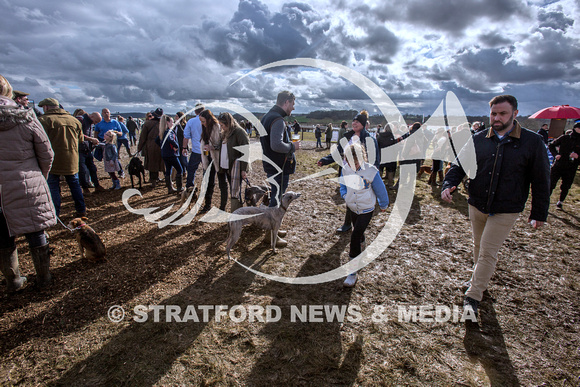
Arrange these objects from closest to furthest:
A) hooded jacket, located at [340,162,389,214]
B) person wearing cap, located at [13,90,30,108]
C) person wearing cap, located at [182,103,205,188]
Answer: hooded jacket, located at [340,162,389,214], person wearing cap, located at [13,90,30,108], person wearing cap, located at [182,103,205,188]

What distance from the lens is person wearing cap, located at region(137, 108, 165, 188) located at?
25.0ft

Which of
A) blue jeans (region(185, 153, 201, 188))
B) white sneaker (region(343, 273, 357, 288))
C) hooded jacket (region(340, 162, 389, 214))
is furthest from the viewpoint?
blue jeans (region(185, 153, 201, 188))

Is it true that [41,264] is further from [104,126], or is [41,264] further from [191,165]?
[104,126]

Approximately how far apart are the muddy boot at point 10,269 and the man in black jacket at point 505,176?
6.01m

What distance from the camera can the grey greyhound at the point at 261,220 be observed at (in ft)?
14.4

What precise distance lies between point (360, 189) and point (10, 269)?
4.75 m

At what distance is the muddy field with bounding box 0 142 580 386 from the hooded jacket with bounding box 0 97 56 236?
109 cm

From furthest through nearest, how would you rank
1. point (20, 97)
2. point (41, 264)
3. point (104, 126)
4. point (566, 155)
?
point (104, 126)
point (566, 155)
point (20, 97)
point (41, 264)

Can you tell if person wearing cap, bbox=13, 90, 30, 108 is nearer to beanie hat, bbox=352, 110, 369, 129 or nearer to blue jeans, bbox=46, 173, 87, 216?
blue jeans, bbox=46, 173, 87, 216

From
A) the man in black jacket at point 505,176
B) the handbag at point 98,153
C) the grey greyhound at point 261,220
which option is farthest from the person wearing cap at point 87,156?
the man in black jacket at point 505,176

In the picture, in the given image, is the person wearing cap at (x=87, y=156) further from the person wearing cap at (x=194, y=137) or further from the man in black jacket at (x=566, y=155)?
the man in black jacket at (x=566, y=155)

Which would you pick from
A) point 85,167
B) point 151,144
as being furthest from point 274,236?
point 85,167

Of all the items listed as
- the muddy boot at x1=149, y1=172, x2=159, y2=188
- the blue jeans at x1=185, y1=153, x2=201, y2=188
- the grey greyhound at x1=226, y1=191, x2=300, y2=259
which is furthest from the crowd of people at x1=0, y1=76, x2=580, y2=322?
the muddy boot at x1=149, y1=172, x2=159, y2=188

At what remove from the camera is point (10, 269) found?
343cm
